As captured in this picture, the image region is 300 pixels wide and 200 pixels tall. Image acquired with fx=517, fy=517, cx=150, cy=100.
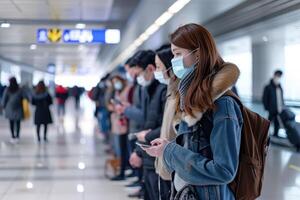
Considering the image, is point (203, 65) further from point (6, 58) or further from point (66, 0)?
point (6, 58)

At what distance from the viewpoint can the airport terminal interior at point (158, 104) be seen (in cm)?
204

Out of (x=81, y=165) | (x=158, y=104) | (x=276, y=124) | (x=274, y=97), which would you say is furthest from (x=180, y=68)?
(x=276, y=124)

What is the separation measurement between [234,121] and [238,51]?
49.5 feet

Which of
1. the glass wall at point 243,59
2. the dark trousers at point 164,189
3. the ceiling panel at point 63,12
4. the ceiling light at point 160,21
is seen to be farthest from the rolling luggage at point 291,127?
the dark trousers at point 164,189

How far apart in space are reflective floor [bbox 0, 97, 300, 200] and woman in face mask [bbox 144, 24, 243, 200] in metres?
4.22

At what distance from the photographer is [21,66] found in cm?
3622

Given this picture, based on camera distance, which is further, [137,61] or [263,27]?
[263,27]

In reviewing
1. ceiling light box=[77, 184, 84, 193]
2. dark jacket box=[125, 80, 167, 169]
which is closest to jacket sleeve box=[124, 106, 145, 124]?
dark jacket box=[125, 80, 167, 169]

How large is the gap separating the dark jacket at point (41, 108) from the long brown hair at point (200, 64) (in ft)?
34.1

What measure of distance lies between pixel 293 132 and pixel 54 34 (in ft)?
23.0

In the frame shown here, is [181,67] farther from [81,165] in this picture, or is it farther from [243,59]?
[243,59]

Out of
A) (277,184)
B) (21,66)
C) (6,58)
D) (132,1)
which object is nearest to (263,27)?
(132,1)

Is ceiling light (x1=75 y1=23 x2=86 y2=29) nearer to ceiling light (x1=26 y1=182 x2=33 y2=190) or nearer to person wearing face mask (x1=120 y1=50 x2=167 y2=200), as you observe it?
ceiling light (x1=26 y1=182 x2=33 y2=190)

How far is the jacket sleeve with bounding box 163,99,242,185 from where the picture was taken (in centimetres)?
191
